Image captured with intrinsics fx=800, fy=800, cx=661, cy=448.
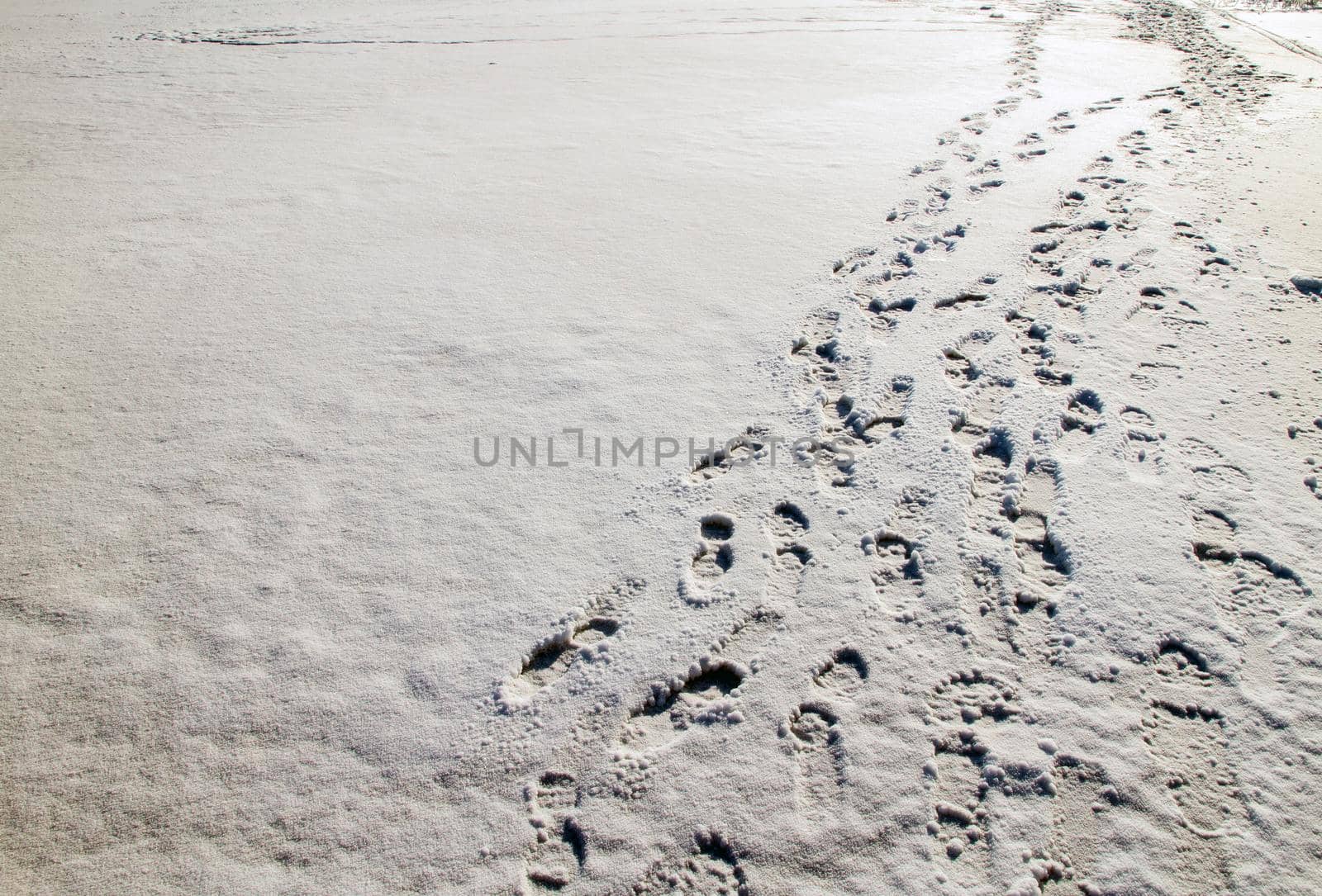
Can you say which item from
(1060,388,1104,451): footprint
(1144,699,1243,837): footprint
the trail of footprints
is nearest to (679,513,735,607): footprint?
the trail of footprints

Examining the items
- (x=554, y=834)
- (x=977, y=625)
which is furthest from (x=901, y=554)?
(x=554, y=834)

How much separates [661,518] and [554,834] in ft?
2.61

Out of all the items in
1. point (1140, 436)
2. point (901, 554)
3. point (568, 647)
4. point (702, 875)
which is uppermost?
point (1140, 436)

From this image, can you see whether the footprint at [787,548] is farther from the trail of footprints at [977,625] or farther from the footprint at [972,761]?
the footprint at [972,761]

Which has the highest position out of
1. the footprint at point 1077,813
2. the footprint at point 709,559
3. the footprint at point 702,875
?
the footprint at point 709,559

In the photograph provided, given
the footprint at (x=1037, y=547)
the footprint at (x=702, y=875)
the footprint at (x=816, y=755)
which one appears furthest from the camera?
the footprint at (x=1037, y=547)

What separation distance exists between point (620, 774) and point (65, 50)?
698cm

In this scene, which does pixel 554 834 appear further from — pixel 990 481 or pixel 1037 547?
pixel 990 481

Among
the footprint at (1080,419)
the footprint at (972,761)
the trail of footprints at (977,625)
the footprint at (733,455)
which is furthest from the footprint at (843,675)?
the footprint at (1080,419)

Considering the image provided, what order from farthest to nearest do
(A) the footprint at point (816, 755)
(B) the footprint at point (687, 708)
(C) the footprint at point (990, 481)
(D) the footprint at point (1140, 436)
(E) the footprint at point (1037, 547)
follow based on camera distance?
(D) the footprint at point (1140, 436) < (C) the footprint at point (990, 481) < (E) the footprint at point (1037, 547) < (B) the footprint at point (687, 708) < (A) the footprint at point (816, 755)

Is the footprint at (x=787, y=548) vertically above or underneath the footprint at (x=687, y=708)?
above

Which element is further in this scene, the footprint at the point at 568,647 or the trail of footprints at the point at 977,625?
the footprint at the point at 568,647

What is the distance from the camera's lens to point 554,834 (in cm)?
132

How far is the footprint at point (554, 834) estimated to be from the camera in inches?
49.6
